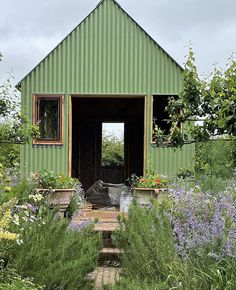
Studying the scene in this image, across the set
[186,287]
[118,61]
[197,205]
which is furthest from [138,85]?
[186,287]

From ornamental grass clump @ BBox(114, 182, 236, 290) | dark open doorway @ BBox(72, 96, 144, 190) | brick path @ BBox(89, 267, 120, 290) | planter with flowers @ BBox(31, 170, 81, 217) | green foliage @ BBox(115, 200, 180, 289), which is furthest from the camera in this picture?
dark open doorway @ BBox(72, 96, 144, 190)

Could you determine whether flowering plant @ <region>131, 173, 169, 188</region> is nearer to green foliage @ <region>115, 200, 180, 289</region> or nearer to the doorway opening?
green foliage @ <region>115, 200, 180, 289</region>

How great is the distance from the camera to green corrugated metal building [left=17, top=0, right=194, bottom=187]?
1073cm

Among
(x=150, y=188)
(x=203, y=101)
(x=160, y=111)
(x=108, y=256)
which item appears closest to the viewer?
(x=203, y=101)

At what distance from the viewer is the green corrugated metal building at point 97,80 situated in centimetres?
1073

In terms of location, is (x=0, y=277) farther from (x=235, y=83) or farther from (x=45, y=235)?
(x=235, y=83)

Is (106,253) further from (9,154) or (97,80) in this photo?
(9,154)

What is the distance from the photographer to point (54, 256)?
383 cm

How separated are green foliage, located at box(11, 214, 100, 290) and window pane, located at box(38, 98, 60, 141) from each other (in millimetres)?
Answer: 6637

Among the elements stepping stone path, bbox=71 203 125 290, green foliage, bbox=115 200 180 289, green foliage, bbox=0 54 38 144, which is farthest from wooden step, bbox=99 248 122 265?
green foliage, bbox=0 54 38 144

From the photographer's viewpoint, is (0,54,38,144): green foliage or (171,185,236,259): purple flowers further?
(0,54,38,144): green foliage

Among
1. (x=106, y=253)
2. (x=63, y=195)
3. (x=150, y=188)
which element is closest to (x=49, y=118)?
(x=63, y=195)

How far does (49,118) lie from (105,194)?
289 centimetres

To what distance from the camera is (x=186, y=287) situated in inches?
129
